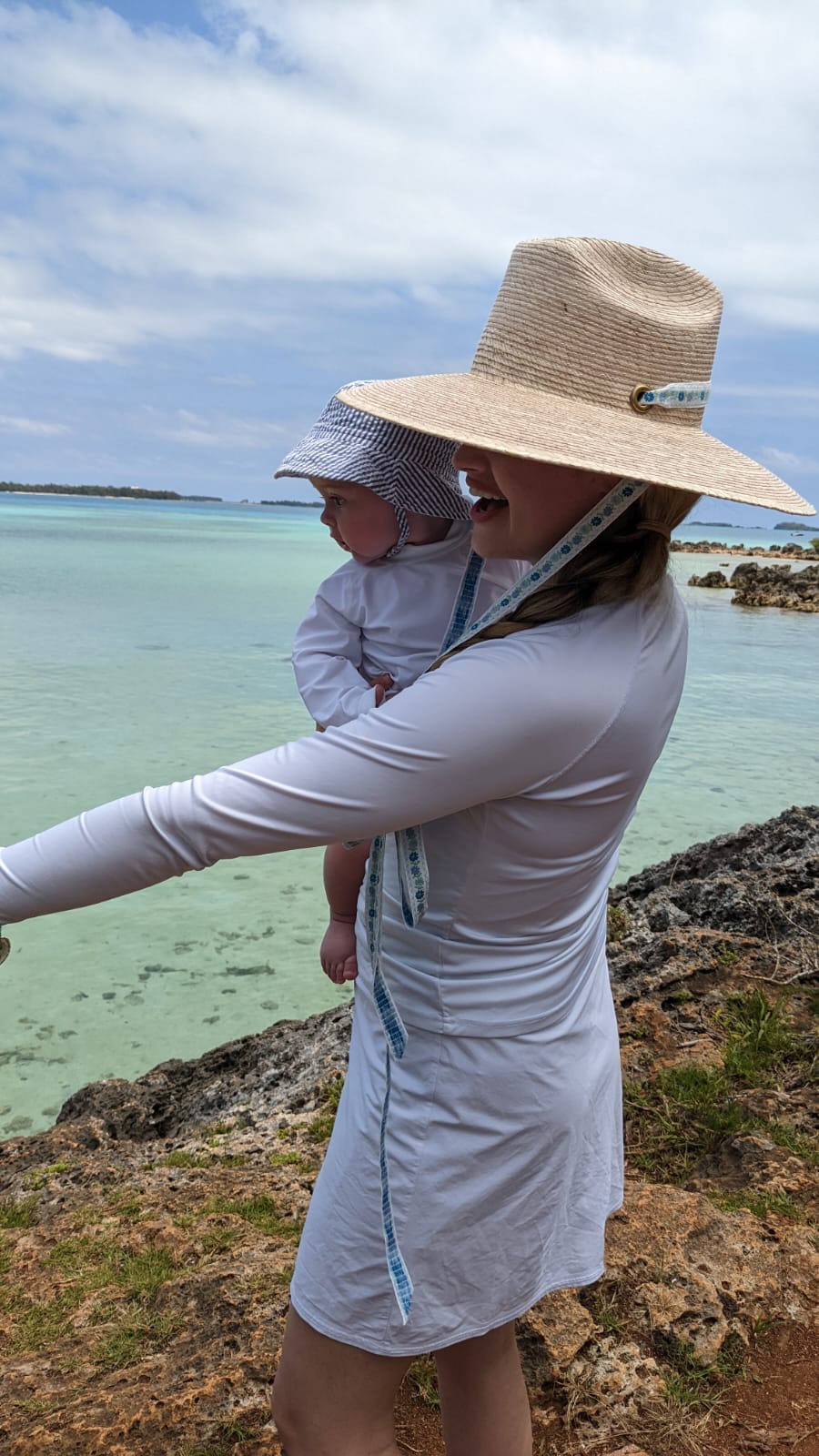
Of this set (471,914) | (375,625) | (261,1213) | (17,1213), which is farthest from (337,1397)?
(17,1213)

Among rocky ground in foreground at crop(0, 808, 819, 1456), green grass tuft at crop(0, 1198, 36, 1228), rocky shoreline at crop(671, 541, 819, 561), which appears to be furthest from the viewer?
rocky shoreline at crop(671, 541, 819, 561)

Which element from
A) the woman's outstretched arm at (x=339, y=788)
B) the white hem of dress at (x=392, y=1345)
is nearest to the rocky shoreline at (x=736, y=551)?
the white hem of dress at (x=392, y=1345)

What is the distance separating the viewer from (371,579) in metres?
1.96

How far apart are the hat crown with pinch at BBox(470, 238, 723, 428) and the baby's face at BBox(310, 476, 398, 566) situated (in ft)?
1.99

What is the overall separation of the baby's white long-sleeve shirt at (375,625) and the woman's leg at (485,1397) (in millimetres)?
965

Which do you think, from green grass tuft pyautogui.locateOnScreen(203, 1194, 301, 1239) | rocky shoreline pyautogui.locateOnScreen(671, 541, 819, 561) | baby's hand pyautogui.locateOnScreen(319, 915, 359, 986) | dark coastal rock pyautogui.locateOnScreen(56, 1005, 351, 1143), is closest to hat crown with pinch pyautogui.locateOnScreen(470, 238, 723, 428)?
baby's hand pyautogui.locateOnScreen(319, 915, 359, 986)

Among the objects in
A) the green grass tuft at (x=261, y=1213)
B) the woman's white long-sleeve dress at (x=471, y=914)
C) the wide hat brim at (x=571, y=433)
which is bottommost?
the green grass tuft at (x=261, y=1213)

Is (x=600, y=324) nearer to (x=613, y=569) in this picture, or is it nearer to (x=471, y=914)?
(x=613, y=569)

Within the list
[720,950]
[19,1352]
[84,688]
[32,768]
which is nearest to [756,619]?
[84,688]

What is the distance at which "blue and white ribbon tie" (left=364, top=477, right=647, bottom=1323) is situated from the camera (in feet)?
4.01

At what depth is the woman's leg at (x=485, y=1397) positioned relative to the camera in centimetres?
→ 148

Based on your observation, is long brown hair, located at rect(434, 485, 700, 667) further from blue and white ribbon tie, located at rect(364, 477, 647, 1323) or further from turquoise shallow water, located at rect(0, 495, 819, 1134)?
turquoise shallow water, located at rect(0, 495, 819, 1134)

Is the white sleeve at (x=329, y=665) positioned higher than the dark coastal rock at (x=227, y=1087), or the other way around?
the white sleeve at (x=329, y=665)

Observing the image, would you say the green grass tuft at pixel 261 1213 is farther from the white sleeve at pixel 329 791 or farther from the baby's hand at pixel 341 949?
the white sleeve at pixel 329 791
